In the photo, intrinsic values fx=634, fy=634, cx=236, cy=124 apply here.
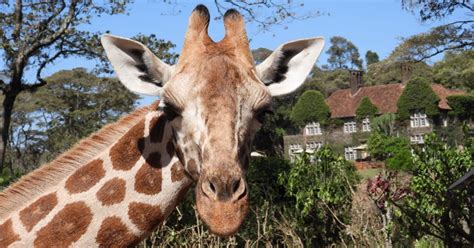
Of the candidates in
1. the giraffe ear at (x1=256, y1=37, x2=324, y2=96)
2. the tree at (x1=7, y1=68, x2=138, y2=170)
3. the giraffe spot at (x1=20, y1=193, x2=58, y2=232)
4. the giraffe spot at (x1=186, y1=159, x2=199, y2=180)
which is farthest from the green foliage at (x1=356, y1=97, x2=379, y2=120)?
the giraffe spot at (x1=186, y1=159, x2=199, y2=180)

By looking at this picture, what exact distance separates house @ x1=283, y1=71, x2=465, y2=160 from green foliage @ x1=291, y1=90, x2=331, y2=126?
142 centimetres

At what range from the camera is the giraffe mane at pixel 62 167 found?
14.9 ft

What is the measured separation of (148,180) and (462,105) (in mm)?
69935

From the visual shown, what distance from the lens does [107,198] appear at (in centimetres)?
435

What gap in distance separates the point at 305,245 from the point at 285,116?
76.5 metres

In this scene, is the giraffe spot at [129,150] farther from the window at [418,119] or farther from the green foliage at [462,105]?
the window at [418,119]

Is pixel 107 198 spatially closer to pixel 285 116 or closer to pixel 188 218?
pixel 188 218

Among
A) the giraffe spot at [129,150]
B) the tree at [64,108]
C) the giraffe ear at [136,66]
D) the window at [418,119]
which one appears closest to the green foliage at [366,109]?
the window at [418,119]

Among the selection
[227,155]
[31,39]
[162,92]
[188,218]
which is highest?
[31,39]

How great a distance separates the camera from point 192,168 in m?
3.85

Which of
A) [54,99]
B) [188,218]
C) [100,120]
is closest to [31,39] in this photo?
[188,218]

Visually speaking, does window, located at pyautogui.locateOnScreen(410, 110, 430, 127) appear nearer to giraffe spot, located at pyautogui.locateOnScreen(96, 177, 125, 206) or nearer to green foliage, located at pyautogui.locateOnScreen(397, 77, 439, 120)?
green foliage, located at pyautogui.locateOnScreen(397, 77, 439, 120)

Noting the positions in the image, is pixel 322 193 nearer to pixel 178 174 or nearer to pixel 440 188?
pixel 440 188

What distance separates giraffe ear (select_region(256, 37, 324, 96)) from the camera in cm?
417
